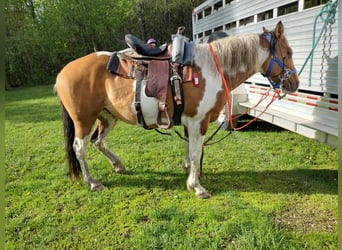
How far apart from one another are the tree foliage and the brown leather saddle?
1564 cm

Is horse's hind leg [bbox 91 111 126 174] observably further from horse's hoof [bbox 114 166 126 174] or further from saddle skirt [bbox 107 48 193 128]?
saddle skirt [bbox 107 48 193 128]

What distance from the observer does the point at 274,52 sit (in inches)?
110

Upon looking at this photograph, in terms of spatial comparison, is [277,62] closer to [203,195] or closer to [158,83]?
[158,83]

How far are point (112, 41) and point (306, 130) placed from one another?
691 inches

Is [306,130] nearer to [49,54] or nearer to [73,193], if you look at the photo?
[73,193]

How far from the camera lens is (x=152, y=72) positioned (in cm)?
275

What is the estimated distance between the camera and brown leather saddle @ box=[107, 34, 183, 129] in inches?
107

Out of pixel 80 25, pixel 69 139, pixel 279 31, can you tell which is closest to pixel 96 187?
pixel 69 139

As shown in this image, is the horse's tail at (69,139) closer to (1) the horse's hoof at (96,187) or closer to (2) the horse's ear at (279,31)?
(1) the horse's hoof at (96,187)

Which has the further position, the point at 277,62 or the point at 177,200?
the point at 177,200

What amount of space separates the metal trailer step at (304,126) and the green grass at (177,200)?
1.84ft

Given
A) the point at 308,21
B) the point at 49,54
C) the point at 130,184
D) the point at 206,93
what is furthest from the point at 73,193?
the point at 49,54

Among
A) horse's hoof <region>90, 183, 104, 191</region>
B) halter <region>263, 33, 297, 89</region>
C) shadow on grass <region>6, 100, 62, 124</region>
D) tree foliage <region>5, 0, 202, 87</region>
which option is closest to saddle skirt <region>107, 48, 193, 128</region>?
halter <region>263, 33, 297, 89</region>

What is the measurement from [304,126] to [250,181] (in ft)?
2.93
